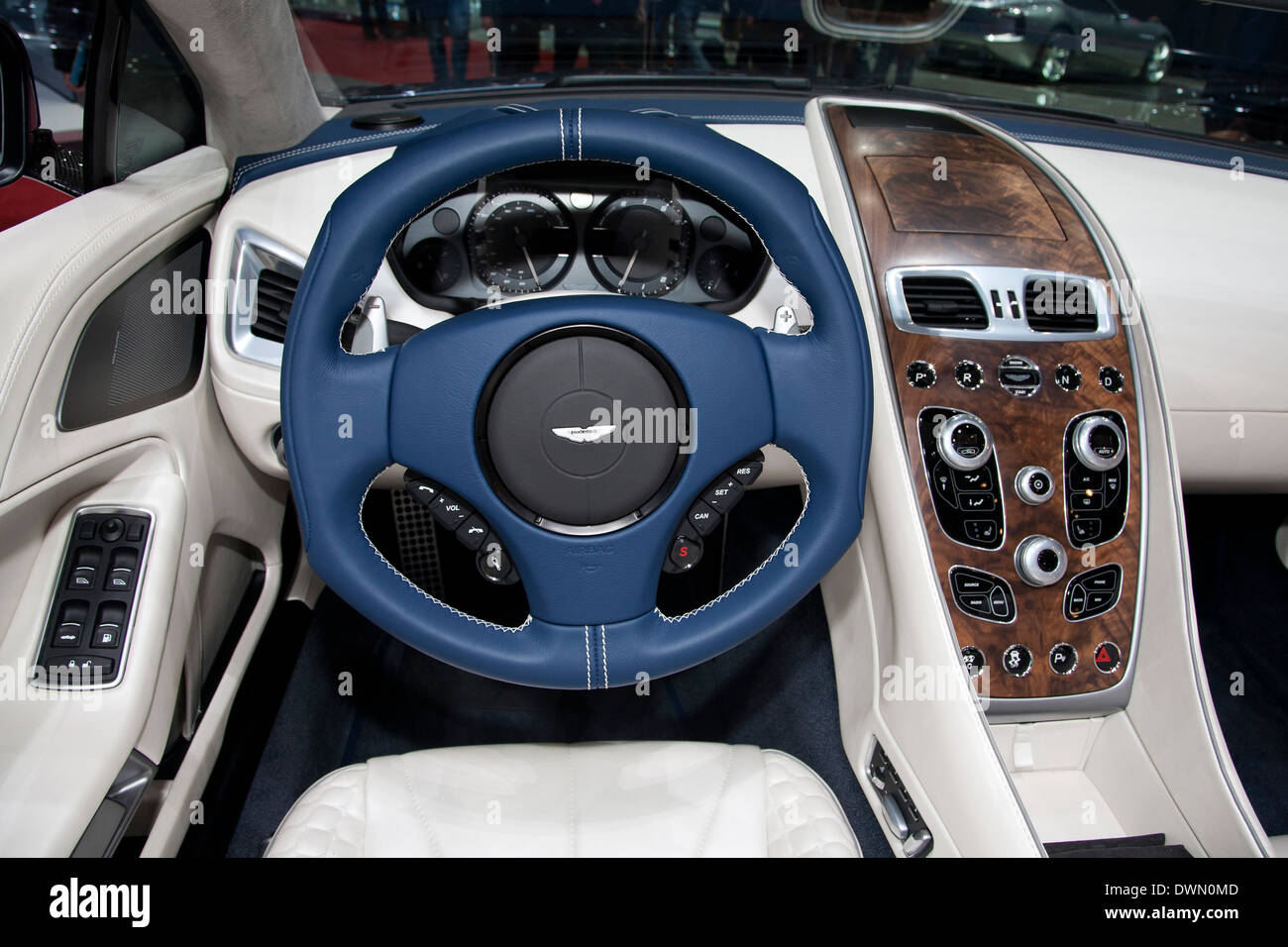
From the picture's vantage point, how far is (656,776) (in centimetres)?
111

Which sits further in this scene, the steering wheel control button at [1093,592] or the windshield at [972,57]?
the windshield at [972,57]

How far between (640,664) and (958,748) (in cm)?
46

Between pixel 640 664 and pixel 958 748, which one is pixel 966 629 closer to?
pixel 958 748

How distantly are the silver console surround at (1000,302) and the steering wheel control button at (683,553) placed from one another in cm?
53

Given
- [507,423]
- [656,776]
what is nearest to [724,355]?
[507,423]

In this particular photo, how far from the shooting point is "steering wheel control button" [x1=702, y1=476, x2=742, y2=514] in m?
0.95

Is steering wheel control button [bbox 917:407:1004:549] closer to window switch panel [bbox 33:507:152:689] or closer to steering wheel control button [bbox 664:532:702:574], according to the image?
steering wheel control button [bbox 664:532:702:574]

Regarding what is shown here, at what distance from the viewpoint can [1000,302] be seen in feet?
4.23

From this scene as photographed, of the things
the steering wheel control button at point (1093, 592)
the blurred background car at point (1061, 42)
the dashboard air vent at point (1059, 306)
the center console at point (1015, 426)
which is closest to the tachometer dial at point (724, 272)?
the center console at point (1015, 426)

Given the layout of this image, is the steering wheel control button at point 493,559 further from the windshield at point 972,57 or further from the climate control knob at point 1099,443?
the windshield at point 972,57

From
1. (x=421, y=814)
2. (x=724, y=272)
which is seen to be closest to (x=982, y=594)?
(x=724, y=272)

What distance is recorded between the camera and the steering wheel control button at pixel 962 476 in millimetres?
1217

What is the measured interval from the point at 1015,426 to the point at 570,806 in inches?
32.4
